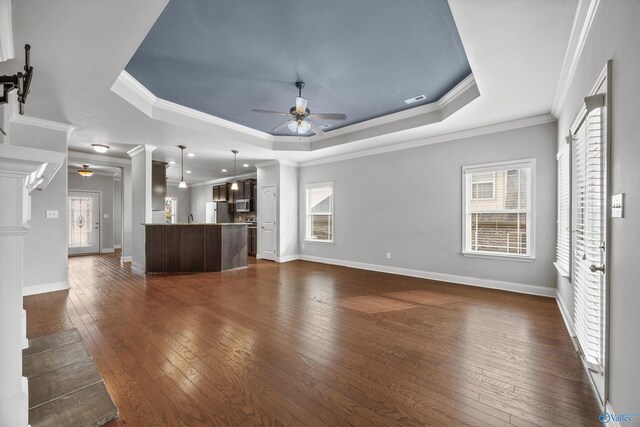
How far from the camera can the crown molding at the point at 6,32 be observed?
6.40ft

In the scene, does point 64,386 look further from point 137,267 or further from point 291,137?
point 291,137

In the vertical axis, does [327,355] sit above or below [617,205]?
below

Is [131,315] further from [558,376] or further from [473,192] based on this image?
[473,192]

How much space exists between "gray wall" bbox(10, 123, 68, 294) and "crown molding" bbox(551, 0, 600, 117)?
6.30 meters

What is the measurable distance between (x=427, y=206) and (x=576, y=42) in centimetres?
325

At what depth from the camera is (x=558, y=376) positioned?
211 cm

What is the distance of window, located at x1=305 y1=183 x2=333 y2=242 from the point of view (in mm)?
7184

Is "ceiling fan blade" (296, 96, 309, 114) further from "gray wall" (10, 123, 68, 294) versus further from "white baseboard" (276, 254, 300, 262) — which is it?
"white baseboard" (276, 254, 300, 262)

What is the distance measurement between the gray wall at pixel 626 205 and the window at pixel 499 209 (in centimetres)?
301

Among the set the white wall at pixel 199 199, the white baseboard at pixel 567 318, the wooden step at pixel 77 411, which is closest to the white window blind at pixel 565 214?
the white baseboard at pixel 567 318

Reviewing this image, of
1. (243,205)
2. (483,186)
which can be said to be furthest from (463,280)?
(243,205)

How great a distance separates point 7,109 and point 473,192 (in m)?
6.65

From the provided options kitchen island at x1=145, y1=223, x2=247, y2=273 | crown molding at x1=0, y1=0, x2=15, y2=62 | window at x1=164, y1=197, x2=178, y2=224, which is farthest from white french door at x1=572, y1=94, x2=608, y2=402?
window at x1=164, y1=197, x2=178, y2=224

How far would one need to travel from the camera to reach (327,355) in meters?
2.41
